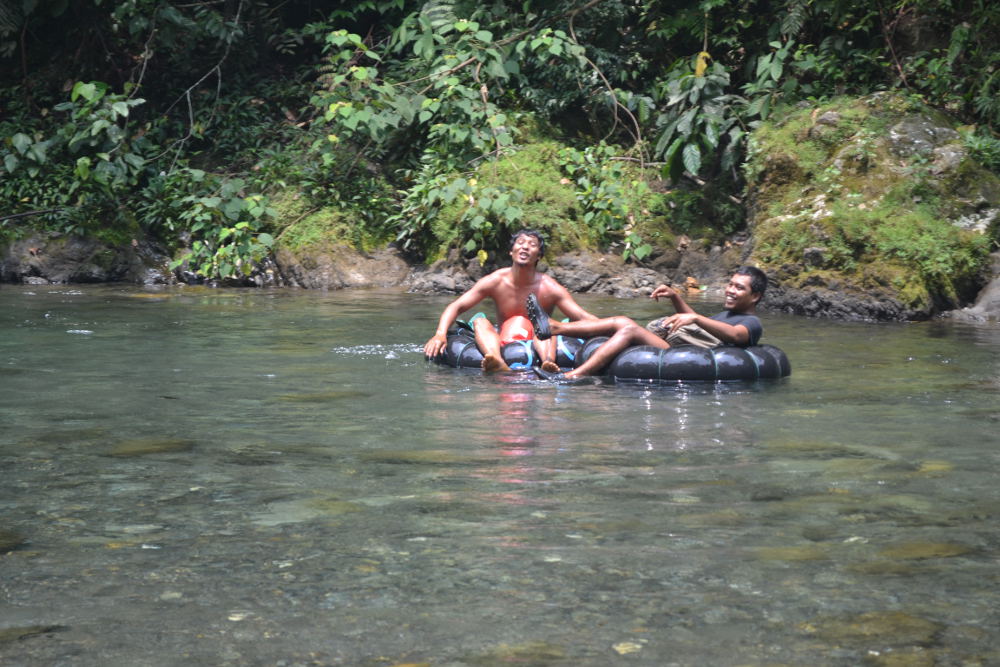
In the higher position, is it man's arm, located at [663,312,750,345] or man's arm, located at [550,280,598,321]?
man's arm, located at [550,280,598,321]

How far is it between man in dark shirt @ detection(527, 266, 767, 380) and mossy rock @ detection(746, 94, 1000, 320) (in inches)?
159

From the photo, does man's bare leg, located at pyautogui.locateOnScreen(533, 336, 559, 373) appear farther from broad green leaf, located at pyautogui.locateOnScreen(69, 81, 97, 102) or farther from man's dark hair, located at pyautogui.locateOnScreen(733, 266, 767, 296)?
broad green leaf, located at pyautogui.locateOnScreen(69, 81, 97, 102)

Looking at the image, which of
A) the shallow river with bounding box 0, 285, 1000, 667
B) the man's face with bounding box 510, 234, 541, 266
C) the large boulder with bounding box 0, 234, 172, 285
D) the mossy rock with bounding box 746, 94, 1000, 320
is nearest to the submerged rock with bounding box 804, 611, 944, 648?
the shallow river with bounding box 0, 285, 1000, 667

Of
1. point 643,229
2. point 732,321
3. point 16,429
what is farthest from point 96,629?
point 643,229

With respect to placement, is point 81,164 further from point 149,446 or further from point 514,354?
point 149,446

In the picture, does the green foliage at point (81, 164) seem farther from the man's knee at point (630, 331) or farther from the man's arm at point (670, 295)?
the man's arm at point (670, 295)

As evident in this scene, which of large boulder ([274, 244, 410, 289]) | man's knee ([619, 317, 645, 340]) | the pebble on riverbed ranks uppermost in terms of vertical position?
large boulder ([274, 244, 410, 289])

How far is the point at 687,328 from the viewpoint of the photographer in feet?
27.0

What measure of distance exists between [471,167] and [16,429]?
9326mm

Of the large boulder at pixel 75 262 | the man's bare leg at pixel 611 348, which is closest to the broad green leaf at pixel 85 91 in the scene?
the large boulder at pixel 75 262

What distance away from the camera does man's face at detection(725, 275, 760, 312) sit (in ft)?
27.0

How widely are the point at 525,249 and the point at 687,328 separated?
4.35 feet

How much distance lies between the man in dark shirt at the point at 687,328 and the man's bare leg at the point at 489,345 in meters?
0.31

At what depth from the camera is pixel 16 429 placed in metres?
5.99
